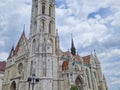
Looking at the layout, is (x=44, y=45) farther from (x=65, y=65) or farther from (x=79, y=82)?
(x=79, y=82)

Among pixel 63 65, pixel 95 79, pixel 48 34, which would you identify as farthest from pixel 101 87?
pixel 48 34

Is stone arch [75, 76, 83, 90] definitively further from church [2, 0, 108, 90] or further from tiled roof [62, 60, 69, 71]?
Result: tiled roof [62, 60, 69, 71]

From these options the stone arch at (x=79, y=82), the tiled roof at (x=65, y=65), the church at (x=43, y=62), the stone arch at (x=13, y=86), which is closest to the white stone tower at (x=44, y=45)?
the church at (x=43, y=62)

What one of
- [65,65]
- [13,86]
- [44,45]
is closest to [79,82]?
[65,65]

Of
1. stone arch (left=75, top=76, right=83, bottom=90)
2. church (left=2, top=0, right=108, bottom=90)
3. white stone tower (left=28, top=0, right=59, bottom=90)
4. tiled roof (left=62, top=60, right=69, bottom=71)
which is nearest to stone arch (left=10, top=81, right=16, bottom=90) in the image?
church (left=2, top=0, right=108, bottom=90)

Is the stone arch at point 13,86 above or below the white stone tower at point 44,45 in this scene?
below

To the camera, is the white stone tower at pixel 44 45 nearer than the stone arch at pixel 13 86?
Yes

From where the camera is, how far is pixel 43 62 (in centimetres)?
3822

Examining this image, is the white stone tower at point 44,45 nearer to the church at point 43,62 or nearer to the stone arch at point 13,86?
the church at point 43,62

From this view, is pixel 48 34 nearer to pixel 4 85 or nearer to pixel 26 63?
pixel 26 63

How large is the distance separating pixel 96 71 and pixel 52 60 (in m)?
21.7

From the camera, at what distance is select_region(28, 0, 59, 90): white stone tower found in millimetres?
37281

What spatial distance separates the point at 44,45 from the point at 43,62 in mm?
4222

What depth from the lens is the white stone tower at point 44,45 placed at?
37.3 m
